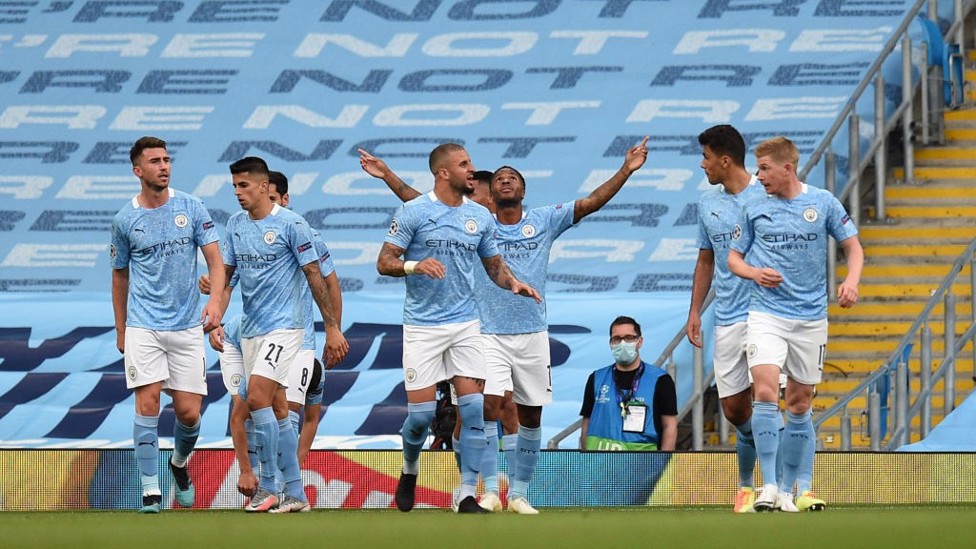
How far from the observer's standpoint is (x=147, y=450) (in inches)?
416

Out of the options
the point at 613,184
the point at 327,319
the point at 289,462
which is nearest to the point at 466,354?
the point at 327,319

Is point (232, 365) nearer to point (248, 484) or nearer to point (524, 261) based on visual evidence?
point (248, 484)

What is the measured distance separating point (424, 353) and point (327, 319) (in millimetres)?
1026

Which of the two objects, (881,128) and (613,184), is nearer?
(613,184)

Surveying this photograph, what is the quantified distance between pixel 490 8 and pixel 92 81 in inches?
200

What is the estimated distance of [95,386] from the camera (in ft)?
54.9

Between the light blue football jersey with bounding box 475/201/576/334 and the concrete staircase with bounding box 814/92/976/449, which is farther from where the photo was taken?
the concrete staircase with bounding box 814/92/976/449

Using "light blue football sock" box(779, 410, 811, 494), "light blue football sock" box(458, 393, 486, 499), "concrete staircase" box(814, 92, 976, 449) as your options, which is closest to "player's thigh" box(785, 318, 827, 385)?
"light blue football sock" box(779, 410, 811, 494)

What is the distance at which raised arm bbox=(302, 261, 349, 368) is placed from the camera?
35.2ft

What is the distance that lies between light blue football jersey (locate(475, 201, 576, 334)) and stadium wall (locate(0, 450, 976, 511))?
1.55 m

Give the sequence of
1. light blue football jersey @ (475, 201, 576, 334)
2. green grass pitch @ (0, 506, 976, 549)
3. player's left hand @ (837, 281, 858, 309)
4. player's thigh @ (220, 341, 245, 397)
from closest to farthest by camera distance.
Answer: green grass pitch @ (0, 506, 976, 549)
player's left hand @ (837, 281, 858, 309)
light blue football jersey @ (475, 201, 576, 334)
player's thigh @ (220, 341, 245, 397)

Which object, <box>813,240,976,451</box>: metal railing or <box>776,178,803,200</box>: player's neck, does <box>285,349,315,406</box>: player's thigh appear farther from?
<box>813,240,976,451</box>: metal railing

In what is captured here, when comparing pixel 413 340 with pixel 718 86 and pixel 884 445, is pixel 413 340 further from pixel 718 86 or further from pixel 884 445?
pixel 718 86

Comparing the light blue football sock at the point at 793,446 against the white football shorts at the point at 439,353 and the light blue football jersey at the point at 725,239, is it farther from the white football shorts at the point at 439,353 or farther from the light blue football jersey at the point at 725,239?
the white football shorts at the point at 439,353
